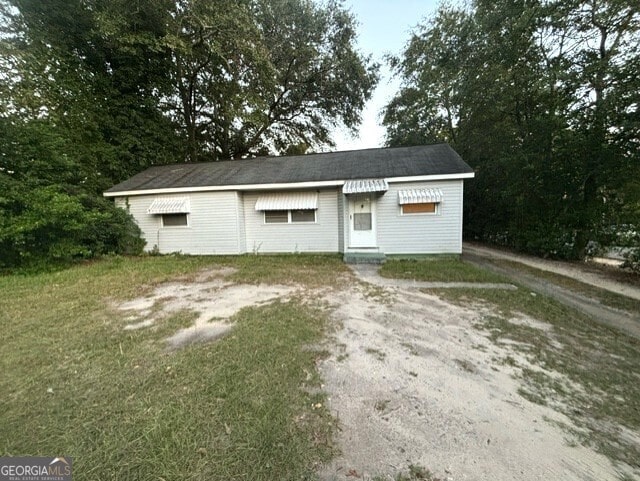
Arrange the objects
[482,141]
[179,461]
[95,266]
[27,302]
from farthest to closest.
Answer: [482,141] → [95,266] → [27,302] → [179,461]

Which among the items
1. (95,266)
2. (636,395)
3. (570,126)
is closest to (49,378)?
(636,395)

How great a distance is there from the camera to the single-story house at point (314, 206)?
784 cm

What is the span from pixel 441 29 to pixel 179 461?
20.6m

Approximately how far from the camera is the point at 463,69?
11727 millimetres

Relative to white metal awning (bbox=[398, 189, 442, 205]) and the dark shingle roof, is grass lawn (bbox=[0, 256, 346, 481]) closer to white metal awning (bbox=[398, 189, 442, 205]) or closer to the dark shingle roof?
white metal awning (bbox=[398, 189, 442, 205])

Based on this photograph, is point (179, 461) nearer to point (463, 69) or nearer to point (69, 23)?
point (463, 69)

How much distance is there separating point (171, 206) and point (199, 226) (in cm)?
117

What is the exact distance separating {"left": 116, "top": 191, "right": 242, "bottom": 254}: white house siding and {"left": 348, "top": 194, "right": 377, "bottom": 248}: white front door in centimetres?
409

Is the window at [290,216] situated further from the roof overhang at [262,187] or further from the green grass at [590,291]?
the green grass at [590,291]

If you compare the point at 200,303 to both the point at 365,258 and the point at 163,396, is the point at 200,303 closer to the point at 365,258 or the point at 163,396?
the point at 163,396

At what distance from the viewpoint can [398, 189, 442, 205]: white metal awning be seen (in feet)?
24.8

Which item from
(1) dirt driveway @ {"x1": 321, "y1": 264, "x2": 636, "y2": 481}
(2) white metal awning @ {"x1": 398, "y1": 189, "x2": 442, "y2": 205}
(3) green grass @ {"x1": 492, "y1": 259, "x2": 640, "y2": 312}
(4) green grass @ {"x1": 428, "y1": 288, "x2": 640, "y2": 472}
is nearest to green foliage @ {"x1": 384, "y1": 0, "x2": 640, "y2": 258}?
(3) green grass @ {"x1": 492, "y1": 259, "x2": 640, "y2": 312}

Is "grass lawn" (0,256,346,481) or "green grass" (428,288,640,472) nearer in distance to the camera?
"grass lawn" (0,256,346,481)

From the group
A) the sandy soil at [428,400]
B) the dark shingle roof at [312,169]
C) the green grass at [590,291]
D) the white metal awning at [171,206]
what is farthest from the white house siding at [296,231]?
the green grass at [590,291]
